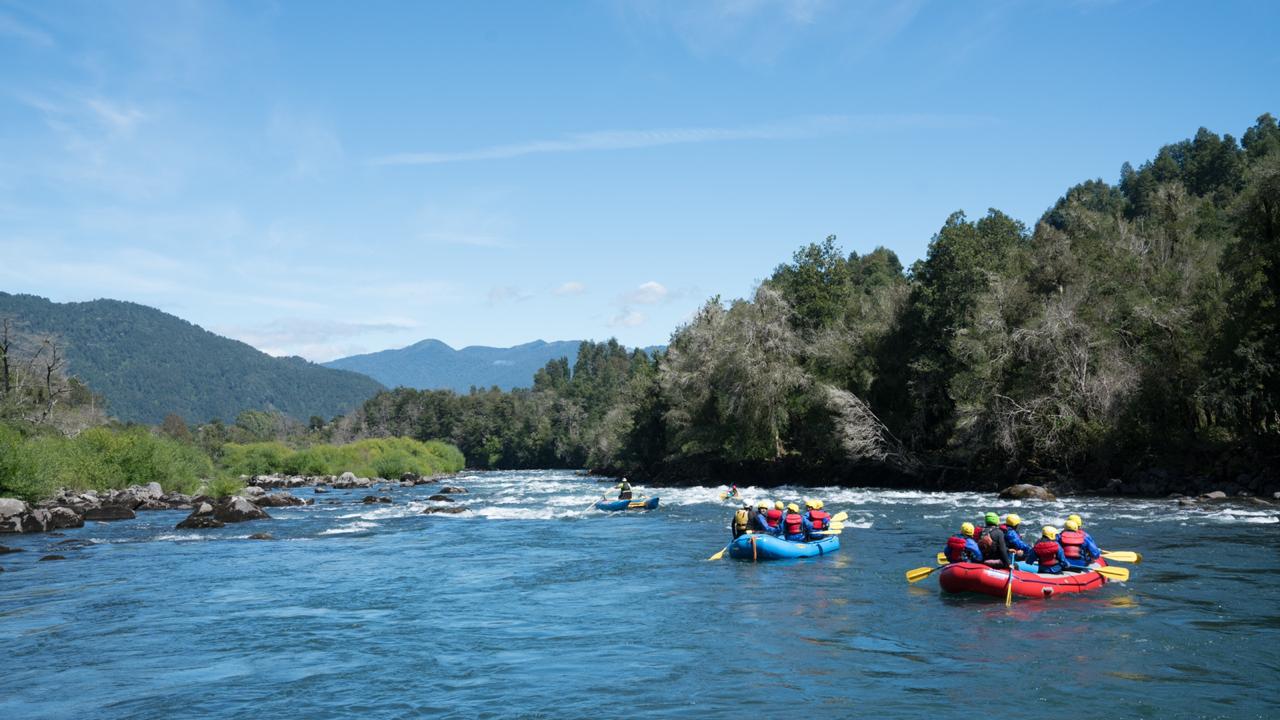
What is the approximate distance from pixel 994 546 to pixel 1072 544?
170cm

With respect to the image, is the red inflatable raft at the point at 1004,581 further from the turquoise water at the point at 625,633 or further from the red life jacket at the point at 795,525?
the red life jacket at the point at 795,525

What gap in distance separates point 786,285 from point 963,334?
2353cm

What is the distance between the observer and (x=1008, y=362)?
41438 mm

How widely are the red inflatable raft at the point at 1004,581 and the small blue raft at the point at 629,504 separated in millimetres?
23183

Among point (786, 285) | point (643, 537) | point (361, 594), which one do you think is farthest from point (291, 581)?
point (786, 285)

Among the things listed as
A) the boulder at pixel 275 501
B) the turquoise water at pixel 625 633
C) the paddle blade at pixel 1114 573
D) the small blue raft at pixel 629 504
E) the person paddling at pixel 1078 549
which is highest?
the person paddling at pixel 1078 549

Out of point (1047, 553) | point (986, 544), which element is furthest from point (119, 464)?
point (1047, 553)

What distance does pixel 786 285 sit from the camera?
220ft

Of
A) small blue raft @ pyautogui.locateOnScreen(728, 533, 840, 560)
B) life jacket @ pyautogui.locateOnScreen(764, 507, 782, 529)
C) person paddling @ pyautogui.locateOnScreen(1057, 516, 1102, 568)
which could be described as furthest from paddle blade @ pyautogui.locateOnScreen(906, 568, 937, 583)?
life jacket @ pyautogui.locateOnScreen(764, 507, 782, 529)

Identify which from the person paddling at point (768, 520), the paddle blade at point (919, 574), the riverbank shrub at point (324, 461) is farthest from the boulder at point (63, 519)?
the riverbank shrub at point (324, 461)

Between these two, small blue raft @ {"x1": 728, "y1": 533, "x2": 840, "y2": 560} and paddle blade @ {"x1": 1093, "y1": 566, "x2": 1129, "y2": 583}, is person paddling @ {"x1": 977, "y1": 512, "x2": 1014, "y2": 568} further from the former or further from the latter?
small blue raft @ {"x1": 728, "y1": 533, "x2": 840, "y2": 560}

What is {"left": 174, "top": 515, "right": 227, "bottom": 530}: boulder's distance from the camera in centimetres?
3403

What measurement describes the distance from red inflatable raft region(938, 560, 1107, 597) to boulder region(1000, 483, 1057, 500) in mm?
20355

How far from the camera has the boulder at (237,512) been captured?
120 feet
